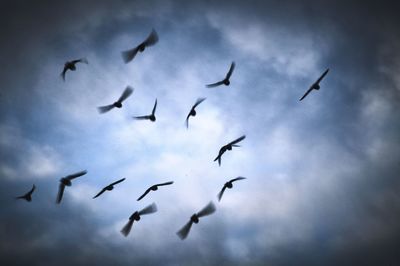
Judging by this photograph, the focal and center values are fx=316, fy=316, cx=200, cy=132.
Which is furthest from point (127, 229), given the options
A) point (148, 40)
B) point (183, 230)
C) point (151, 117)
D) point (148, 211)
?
point (148, 40)

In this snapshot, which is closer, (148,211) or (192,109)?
(148,211)

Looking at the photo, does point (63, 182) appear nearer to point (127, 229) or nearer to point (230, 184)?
point (127, 229)

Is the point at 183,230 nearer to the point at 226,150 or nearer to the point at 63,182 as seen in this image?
the point at 226,150

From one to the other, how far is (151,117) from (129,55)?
1003 centimetres

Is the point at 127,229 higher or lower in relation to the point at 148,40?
lower

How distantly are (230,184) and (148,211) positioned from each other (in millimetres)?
15427

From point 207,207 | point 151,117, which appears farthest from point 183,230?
point 151,117

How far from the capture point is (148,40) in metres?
38.1

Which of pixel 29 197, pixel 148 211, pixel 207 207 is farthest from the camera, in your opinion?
pixel 29 197

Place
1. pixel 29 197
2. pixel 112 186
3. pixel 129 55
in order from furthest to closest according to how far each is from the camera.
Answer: pixel 29 197
pixel 112 186
pixel 129 55

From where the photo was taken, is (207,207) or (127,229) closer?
(207,207)

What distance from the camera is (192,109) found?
45531 millimetres

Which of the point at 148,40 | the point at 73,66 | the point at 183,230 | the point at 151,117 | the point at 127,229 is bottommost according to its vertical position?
the point at 183,230

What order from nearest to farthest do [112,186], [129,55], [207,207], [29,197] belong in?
[207,207]
[129,55]
[112,186]
[29,197]
